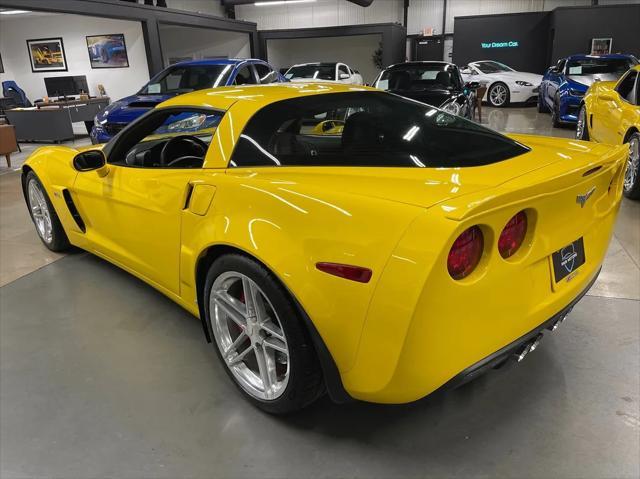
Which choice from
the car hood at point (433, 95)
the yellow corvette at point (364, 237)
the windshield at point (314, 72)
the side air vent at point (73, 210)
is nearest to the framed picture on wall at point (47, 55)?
the windshield at point (314, 72)

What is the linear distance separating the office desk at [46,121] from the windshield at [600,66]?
10573mm

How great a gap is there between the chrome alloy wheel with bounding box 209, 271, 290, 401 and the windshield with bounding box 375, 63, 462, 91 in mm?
6921

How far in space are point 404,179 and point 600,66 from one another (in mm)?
10316

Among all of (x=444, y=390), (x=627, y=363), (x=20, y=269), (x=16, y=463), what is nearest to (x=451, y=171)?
(x=444, y=390)

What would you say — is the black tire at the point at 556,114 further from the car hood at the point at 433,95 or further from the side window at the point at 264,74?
the side window at the point at 264,74

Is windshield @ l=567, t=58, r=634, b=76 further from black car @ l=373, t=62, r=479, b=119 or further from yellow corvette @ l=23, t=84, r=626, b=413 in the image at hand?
yellow corvette @ l=23, t=84, r=626, b=413

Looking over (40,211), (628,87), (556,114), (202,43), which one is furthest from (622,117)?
(202,43)

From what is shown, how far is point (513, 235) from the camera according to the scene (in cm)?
152

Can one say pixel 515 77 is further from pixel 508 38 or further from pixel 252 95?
pixel 252 95

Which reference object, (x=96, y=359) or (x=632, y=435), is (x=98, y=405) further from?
(x=632, y=435)

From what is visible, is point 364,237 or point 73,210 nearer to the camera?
point 364,237

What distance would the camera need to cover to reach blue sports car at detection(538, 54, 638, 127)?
9.06 meters

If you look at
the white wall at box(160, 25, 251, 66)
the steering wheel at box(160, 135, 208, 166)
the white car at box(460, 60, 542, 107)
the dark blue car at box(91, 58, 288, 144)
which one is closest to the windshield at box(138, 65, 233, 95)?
the dark blue car at box(91, 58, 288, 144)

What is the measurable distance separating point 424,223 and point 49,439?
5.49 feet
